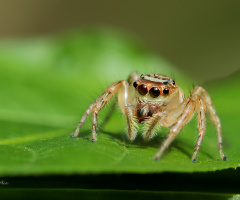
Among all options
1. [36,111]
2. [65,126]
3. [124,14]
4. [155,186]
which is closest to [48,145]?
[155,186]

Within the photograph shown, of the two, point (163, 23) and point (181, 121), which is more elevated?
point (163, 23)

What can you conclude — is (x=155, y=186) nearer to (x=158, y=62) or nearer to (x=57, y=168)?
(x=57, y=168)

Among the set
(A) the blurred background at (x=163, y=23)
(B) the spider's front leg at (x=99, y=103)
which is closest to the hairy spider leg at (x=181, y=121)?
(B) the spider's front leg at (x=99, y=103)

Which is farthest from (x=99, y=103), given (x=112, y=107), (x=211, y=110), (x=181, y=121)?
(x=211, y=110)

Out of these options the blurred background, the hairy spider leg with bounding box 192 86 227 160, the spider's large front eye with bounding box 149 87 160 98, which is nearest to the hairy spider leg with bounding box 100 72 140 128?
the spider's large front eye with bounding box 149 87 160 98

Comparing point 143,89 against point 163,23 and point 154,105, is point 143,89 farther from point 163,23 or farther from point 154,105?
point 163,23

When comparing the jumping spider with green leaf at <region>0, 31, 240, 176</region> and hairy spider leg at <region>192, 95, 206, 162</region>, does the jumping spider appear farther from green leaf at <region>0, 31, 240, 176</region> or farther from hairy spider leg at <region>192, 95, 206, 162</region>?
green leaf at <region>0, 31, 240, 176</region>
